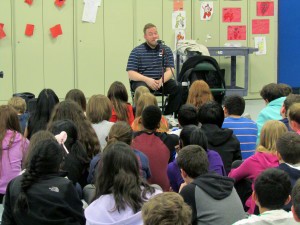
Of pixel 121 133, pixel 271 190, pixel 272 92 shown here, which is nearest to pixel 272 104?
pixel 272 92

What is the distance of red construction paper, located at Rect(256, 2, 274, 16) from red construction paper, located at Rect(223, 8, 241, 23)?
353 mm

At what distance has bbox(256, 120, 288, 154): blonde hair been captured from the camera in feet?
12.1

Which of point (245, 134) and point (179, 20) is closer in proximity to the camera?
point (245, 134)

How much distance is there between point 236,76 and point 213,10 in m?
1.15

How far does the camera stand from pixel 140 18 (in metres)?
9.59

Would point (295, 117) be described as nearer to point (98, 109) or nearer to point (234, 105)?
point (234, 105)

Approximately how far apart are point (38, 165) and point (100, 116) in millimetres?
2005

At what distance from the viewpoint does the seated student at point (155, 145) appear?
419 cm

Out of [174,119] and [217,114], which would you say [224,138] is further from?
[174,119]

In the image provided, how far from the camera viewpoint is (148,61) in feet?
24.1

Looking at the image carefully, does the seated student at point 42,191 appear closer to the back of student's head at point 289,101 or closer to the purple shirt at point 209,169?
the purple shirt at point 209,169

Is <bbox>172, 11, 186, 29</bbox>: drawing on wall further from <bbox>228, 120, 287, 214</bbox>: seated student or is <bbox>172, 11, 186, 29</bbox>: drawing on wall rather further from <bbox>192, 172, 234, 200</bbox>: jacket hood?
<bbox>192, 172, 234, 200</bbox>: jacket hood

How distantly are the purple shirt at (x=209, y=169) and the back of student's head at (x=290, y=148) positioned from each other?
0.53 m

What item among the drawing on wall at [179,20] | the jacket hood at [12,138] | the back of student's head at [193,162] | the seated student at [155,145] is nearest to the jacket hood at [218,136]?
the seated student at [155,145]
